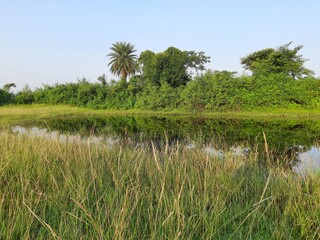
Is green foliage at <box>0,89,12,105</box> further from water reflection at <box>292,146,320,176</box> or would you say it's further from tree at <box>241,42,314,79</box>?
water reflection at <box>292,146,320,176</box>

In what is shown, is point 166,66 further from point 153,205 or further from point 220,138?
point 153,205

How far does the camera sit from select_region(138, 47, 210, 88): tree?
43.0 metres

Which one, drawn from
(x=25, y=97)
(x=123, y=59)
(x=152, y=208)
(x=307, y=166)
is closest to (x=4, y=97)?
(x=25, y=97)

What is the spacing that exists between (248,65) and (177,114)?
1892cm

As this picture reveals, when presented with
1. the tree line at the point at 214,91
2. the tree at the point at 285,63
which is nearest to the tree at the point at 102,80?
the tree line at the point at 214,91

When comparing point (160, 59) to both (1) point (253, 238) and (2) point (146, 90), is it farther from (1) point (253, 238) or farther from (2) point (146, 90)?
(1) point (253, 238)

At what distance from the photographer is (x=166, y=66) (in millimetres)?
43312

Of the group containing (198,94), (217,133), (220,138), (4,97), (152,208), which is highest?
(4,97)

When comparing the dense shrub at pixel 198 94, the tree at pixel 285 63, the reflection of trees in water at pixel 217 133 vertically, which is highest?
the tree at pixel 285 63

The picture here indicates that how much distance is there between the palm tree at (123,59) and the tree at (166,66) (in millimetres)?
2434

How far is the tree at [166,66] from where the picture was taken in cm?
4303

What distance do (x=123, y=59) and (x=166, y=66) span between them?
8831mm

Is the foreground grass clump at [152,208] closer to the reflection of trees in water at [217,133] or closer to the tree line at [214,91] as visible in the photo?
the reflection of trees in water at [217,133]

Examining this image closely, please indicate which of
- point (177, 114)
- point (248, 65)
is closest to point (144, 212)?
point (177, 114)
